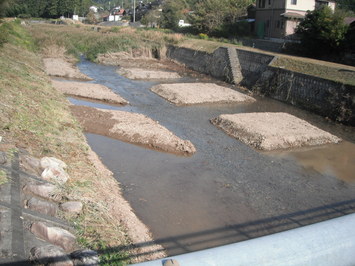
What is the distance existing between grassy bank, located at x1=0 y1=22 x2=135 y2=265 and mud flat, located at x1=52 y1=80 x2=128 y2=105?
419 centimetres

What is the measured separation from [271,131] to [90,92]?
943 centimetres

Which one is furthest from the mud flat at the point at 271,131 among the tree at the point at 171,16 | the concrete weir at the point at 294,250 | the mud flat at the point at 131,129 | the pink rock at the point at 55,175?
the tree at the point at 171,16

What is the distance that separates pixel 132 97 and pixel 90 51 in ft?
58.8

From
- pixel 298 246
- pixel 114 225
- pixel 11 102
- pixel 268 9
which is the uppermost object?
pixel 268 9

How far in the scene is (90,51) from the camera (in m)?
33.9

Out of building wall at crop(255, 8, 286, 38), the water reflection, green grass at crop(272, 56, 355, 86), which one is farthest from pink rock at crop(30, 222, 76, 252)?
building wall at crop(255, 8, 286, 38)

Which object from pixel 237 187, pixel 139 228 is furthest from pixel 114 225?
pixel 237 187

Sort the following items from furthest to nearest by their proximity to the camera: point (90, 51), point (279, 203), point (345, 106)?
1. point (90, 51)
2. point (345, 106)
3. point (279, 203)

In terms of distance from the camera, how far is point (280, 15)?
1275 inches

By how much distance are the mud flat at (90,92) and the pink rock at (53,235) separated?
1231 cm

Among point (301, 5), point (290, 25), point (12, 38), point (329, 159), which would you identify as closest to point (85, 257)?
point (329, 159)

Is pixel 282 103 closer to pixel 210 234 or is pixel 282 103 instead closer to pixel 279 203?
pixel 279 203

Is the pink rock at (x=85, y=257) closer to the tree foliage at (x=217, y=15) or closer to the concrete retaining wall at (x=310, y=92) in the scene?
the concrete retaining wall at (x=310, y=92)

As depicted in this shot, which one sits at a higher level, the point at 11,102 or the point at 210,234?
the point at 11,102
